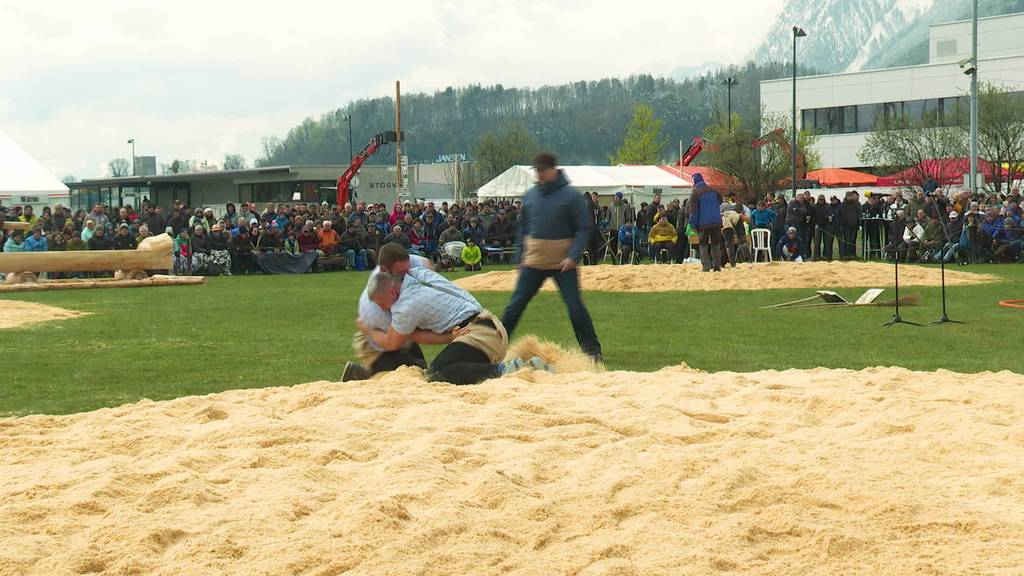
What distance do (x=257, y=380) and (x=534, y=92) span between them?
490ft

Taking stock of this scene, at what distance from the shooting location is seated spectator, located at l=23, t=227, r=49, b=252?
87.2 feet

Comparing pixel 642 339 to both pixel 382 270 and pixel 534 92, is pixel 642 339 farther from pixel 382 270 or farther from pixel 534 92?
pixel 534 92

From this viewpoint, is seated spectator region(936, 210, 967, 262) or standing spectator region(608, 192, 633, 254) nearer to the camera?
seated spectator region(936, 210, 967, 262)

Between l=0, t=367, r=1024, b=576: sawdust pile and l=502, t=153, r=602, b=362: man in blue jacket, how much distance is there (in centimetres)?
249

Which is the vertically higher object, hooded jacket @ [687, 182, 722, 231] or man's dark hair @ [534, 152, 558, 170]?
man's dark hair @ [534, 152, 558, 170]

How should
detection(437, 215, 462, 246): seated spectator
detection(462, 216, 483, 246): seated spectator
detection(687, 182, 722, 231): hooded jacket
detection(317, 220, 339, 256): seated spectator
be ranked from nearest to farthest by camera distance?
detection(687, 182, 722, 231): hooded jacket < detection(317, 220, 339, 256): seated spectator < detection(437, 215, 462, 246): seated spectator < detection(462, 216, 483, 246): seated spectator

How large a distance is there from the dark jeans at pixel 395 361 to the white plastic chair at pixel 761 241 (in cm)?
1989

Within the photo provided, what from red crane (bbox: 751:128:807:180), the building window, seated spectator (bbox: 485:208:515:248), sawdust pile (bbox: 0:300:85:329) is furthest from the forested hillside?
sawdust pile (bbox: 0:300:85:329)

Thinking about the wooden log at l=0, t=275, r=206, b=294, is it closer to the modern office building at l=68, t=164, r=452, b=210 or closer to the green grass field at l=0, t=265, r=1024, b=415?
the green grass field at l=0, t=265, r=1024, b=415

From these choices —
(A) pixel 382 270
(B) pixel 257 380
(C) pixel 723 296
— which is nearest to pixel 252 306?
(C) pixel 723 296

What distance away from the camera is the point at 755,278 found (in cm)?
2086

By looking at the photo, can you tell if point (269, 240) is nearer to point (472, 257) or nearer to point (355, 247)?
point (355, 247)

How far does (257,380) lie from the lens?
1009 cm

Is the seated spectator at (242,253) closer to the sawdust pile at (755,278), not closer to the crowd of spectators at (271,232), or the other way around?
the crowd of spectators at (271,232)
